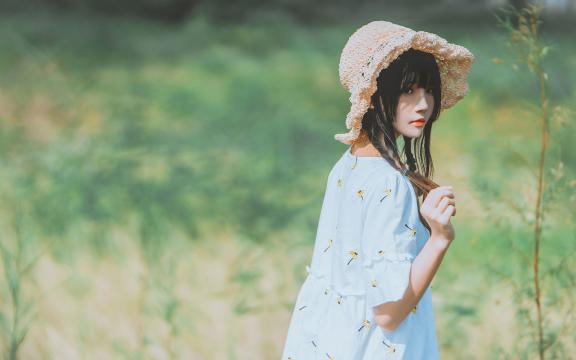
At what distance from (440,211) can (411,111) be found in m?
0.22

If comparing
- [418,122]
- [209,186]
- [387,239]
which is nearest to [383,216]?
[387,239]

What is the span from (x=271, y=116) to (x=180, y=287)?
3568 millimetres

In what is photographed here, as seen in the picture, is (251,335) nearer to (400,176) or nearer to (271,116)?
(400,176)

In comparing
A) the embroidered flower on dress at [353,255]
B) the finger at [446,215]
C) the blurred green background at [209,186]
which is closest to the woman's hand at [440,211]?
the finger at [446,215]

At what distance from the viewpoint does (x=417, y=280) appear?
152cm

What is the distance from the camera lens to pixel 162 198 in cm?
512

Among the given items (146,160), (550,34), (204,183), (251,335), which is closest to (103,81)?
(146,160)

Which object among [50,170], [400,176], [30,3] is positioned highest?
[400,176]

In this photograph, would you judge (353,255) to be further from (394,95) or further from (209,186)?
(209,186)

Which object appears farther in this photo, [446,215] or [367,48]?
[367,48]

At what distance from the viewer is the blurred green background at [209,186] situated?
3.07 m

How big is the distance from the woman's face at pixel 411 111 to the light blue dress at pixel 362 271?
0.08m

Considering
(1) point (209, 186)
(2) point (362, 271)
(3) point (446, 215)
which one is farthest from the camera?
(1) point (209, 186)

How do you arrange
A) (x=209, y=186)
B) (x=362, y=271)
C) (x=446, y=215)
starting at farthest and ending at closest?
(x=209, y=186)
(x=362, y=271)
(x=446, y=215)
